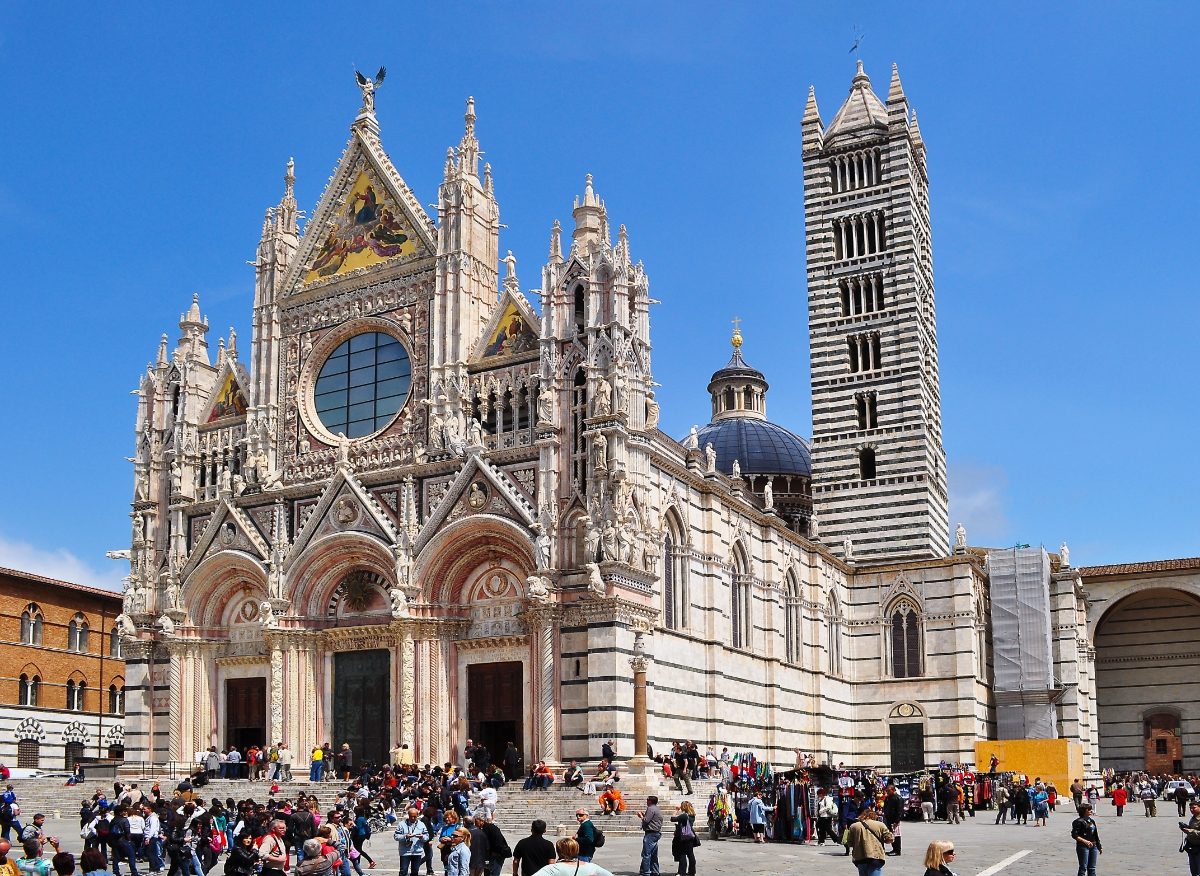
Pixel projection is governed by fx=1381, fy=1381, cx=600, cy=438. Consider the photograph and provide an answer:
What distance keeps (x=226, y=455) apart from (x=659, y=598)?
14221 millimetres

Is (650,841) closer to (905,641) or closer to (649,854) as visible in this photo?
(649,854)

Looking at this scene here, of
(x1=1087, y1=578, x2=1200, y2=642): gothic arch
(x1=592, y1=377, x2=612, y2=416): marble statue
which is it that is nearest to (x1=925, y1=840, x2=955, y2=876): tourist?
(x1=592, y1=377, x2=612, y2=416): marble statue

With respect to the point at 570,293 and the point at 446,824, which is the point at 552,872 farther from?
the point at 570,293

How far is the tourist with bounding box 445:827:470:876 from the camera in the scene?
1616cm

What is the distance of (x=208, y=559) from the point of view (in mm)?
38938

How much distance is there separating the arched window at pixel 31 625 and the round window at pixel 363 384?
15.7 m

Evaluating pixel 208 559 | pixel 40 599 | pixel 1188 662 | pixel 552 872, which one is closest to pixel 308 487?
pixel 208 559

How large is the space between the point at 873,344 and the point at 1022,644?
1245 cm

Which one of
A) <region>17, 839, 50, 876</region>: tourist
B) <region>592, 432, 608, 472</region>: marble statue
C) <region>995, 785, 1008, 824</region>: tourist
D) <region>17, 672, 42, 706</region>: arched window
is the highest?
<region>592, 432, 608, 472</region>: marble statue

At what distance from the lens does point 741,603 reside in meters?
41.5

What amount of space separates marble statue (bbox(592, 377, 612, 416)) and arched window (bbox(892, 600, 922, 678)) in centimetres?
2056

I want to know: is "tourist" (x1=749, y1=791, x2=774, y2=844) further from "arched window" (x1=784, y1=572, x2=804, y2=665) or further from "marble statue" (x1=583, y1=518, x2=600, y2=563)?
"arched window" (x1=784, y1=572, x2=804, y2=665)

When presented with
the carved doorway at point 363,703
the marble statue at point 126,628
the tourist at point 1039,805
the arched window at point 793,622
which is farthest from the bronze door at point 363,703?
the tourist at point 1039,805

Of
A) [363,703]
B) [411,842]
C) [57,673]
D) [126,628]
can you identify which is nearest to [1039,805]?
[363,703]
